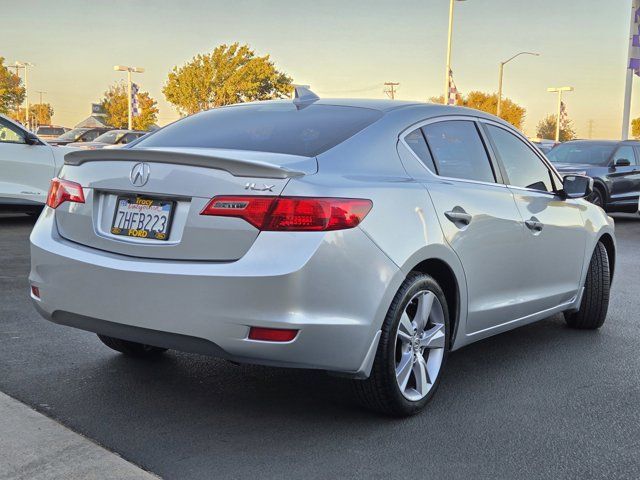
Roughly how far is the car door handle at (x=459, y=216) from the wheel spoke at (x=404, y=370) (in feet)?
2.46

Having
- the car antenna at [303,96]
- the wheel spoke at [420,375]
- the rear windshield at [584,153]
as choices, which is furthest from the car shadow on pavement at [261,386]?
the rear windshield at [584,153]

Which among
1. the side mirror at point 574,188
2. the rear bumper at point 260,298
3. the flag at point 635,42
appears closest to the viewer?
the rear bumper at point 260,298

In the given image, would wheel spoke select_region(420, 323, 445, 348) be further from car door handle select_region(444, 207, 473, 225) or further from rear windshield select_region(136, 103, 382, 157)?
rear windshield select_region(136, 103, 382, 157)

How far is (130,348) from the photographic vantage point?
5000 millimetres

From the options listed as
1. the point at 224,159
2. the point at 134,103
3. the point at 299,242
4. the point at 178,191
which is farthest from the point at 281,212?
the point at 134,103

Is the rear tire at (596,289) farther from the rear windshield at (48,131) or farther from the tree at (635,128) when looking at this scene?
the tree at (635,128)

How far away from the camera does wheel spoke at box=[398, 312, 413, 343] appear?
13.3ft

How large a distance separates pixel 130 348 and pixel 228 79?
56.3 m

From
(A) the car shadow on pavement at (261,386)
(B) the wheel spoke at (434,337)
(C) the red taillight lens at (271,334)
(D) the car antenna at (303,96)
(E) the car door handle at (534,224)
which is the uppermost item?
(D) the car antenna at (303,96)

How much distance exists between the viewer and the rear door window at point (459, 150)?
4605 mm

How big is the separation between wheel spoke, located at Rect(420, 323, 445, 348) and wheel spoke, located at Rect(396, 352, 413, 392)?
0.47 feet

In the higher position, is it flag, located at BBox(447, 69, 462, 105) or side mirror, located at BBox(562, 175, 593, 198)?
flag, located at BBox(447, 69, 462, 105)

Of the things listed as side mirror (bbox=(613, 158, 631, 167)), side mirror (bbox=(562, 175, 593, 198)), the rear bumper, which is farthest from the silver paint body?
side mirror (bbox=(613, 158, 631, 167))

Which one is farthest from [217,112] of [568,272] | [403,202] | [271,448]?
[568,272]
